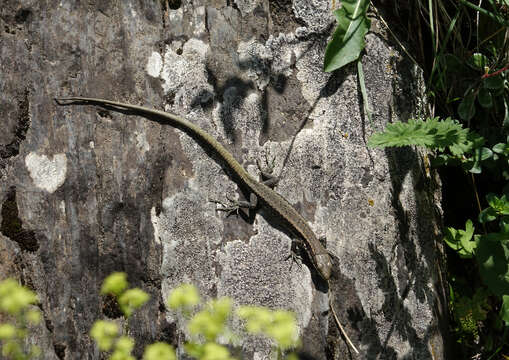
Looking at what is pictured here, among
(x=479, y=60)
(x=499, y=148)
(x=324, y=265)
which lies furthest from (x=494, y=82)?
(x=324, y=265)

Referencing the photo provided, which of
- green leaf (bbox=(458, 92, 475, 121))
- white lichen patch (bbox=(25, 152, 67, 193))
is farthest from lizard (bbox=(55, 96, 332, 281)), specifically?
green leaf (bbox=(458, 92, 475, 121))

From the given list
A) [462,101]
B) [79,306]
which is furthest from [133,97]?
[462,101]

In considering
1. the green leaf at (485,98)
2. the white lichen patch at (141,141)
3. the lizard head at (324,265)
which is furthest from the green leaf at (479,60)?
the white lichen patch at (141,141)

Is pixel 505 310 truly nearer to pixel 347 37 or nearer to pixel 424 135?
pixel 424 135

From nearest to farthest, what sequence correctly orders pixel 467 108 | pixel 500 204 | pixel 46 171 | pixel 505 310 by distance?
1. pixel 505 310
2. pixel 46 171
3. pixel 500 204
4. pixel 467 108

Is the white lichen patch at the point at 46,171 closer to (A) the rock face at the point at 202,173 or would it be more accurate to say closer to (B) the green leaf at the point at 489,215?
(A) the rock face at the point at 202,173

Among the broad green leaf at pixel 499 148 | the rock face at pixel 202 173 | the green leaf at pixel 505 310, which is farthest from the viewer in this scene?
the broad green leaf at pixel 499 148

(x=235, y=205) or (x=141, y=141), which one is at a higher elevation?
(x=141, y=141)
